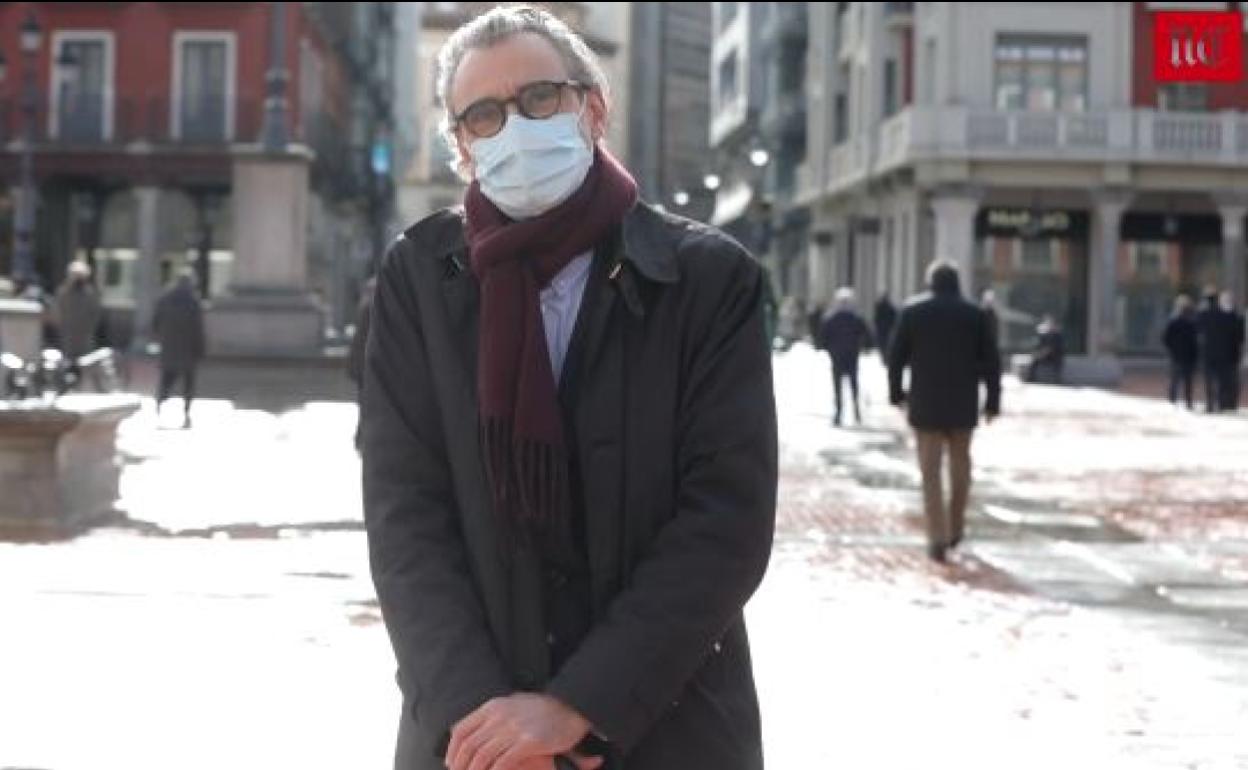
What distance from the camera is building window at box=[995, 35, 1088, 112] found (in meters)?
48.8

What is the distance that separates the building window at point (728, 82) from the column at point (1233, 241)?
4120 cm

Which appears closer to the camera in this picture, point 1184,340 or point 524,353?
point 524,353

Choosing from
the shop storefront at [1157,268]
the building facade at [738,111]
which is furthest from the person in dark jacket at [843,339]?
the building facade at [738,111]

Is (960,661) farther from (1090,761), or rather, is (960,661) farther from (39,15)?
(39,15)

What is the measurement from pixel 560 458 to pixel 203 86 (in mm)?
46740

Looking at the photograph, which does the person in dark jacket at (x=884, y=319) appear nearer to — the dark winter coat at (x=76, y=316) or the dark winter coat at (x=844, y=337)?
the dark winter coat at (x=844, y=337)

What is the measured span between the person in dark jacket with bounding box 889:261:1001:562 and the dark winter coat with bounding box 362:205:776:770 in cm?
945

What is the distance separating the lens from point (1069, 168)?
48625mm

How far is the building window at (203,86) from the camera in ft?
157

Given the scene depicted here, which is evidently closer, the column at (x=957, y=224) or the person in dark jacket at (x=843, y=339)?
the person in dark jacket at (x=843, y=339)

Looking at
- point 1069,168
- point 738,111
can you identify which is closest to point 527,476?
point 1069,168

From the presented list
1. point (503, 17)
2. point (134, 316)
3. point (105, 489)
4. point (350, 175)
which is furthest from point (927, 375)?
point (350, 175)

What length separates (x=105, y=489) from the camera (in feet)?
46.5

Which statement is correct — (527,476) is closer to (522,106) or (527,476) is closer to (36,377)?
(522,106)
